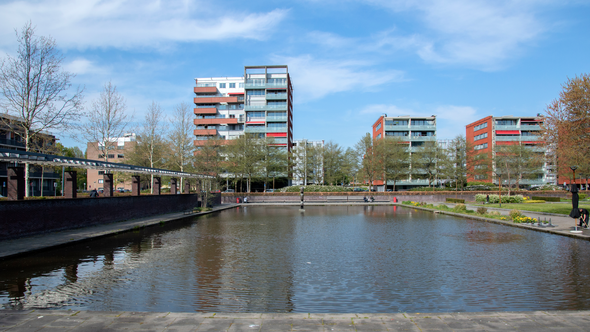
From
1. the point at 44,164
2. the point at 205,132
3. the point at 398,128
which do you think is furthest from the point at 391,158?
the point at 44,164

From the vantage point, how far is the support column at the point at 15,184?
579 inches

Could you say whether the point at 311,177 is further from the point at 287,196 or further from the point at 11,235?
the point at 11,235

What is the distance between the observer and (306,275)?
355 inches

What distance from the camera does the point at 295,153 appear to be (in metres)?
70.2

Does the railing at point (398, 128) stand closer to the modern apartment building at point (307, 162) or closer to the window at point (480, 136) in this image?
the window at point (480, 136)

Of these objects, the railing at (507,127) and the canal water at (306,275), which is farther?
the railing at (507,127)

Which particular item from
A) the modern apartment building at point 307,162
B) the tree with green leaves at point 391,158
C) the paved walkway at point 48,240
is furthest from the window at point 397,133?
the paved walkway at point 48,240

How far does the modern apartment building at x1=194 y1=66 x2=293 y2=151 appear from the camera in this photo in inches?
3152

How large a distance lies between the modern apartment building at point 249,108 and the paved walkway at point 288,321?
72.6 metres

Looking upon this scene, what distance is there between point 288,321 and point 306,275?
3671 millimetres

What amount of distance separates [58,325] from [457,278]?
835cm

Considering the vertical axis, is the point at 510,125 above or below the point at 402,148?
above

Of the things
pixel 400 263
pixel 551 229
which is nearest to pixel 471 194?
pixel 551 229

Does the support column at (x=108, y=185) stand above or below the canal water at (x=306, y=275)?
above
